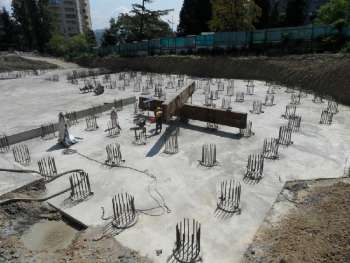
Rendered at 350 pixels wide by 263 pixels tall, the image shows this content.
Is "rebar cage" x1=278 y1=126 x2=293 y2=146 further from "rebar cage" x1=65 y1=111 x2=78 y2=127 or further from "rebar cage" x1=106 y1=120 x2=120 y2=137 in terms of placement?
"rebar cage" x1=65 y1=111 x2=78 y2=127

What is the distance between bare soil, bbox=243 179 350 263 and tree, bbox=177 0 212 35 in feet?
125

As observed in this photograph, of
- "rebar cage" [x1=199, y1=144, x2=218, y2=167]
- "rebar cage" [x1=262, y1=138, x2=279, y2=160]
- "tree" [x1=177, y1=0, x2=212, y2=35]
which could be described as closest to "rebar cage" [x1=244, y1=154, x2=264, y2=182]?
"rebar cage" [x1=262, y1=138, x2=279, y2=160]

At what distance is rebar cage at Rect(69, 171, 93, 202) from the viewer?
8.57 meters

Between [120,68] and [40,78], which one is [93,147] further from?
[120,68]

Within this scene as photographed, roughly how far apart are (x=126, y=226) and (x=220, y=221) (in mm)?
2590

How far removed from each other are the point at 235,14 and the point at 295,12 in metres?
10.2

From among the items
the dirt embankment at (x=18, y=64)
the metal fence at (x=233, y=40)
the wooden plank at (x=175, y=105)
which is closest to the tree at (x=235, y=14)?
the metal fence at (x=233, y=40)

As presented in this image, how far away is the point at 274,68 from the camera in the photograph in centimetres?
2661

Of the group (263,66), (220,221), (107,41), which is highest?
(107,41)

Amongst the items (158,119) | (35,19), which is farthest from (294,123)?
(35,19)

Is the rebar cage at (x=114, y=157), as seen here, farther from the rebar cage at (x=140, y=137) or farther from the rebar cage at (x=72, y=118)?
the rebar cage at (x=72, y=118)

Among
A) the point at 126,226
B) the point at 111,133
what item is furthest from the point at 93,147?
the point at 126,226

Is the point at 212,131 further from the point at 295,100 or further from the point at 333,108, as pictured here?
the point at 333,108

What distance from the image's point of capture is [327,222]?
261 inches
